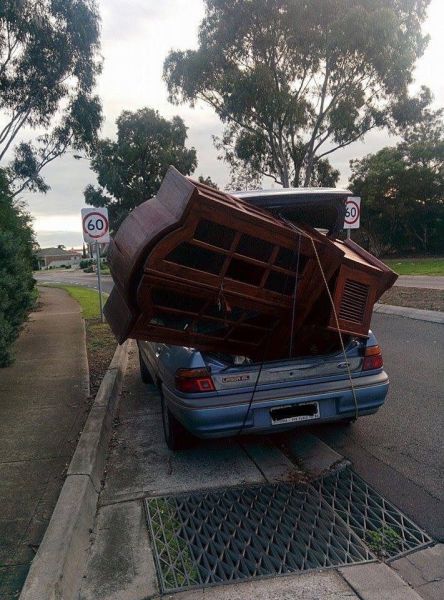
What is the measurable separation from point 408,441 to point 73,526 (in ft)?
9.79

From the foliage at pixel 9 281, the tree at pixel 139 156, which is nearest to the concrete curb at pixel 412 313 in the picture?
the foliage at pixel 9 281

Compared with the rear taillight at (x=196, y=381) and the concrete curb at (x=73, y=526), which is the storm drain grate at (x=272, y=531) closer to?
the concrete curb at (x=73, y=526)

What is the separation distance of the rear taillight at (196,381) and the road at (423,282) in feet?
44.6

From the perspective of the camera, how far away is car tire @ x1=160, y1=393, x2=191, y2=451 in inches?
189

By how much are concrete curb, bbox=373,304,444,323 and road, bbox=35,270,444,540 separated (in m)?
3.38

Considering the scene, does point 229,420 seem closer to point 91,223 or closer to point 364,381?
point 364,381

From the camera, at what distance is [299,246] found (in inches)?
152

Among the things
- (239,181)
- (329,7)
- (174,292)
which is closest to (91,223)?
(174,292)

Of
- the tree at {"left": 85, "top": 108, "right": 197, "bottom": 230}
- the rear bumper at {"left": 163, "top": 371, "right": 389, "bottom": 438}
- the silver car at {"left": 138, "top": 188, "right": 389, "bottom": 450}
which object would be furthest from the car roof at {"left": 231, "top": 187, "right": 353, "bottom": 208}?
the tree at {"left": 85, "top": 108, "right": 197, "bottom": 230}

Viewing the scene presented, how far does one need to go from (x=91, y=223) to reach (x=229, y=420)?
392 inches

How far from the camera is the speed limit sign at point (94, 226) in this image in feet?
43.1

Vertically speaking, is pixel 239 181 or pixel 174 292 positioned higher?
pixel 239 181

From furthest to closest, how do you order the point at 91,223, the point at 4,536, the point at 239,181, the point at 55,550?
the point at 239,181
the point at 91,223
the point at 4,536
the point at 55,550

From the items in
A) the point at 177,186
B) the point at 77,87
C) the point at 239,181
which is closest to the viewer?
the point at 177,186
